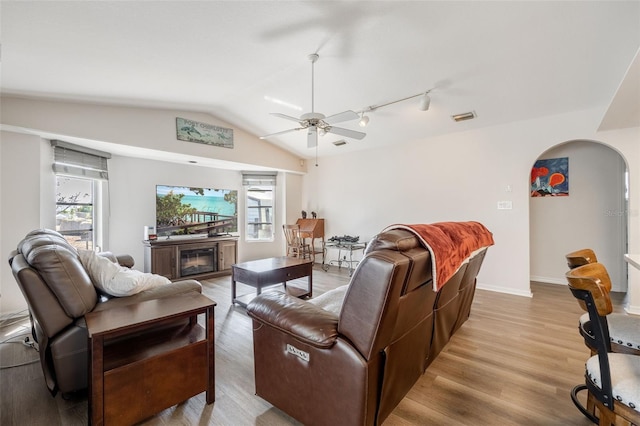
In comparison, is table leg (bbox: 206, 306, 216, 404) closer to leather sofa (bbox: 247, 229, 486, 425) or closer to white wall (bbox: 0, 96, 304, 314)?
leather sofa (bbox: 247, 229, 486, 425)

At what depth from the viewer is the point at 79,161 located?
399 cm

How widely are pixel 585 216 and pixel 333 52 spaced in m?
4.90

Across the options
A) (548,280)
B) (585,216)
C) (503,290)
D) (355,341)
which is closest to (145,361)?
(355,341)

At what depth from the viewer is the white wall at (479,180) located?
12.9ft

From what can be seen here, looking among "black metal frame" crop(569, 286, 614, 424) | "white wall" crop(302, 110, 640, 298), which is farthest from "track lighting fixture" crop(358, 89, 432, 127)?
"black metal frame" crop(569, 286, 614, 424)

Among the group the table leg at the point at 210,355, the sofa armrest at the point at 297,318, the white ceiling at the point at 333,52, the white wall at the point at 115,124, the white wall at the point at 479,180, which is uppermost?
the white ceiling at the point at 333,52

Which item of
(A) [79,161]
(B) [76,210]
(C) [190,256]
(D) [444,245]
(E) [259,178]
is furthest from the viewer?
(E) [259,178]

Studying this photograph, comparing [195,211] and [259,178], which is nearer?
[195,211]

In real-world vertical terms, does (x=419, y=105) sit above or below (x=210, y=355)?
above

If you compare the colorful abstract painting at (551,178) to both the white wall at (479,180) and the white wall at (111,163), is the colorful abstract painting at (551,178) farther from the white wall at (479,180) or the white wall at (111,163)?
the white wall at (111,163)

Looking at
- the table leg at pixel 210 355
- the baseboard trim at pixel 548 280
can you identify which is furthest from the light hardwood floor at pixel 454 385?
the baseboard trim at pixel 548 280

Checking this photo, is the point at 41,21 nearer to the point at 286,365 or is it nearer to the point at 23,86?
the point at 23,86

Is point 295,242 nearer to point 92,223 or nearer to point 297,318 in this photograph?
point 92,223

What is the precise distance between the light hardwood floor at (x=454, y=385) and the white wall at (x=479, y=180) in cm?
139
